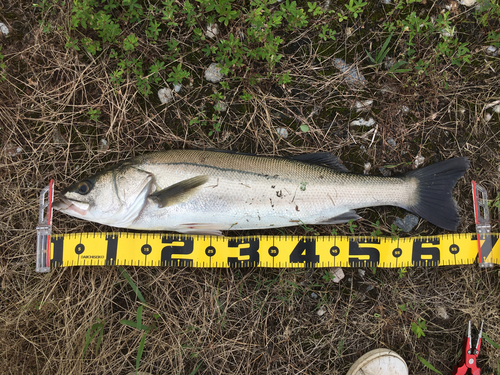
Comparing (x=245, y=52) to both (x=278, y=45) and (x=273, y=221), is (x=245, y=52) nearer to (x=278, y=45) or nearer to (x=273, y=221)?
(x=278, y=45)

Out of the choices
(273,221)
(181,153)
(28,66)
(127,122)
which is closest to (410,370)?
(273,221)

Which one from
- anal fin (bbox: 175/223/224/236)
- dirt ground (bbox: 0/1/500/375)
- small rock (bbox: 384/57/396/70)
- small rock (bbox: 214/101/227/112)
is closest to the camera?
anal fin (bbox: 175/223/224/236)

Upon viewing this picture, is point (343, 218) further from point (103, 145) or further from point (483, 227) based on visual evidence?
point (103, 145)

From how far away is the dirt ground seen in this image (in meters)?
3.31

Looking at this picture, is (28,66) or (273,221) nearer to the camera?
(273,221)

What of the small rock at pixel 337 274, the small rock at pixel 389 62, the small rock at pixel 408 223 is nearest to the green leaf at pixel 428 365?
the small rock at pixel 337 274

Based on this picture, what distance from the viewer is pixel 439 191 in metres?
3.21

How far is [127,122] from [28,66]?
1287 mm

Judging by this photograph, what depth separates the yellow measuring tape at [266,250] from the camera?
10.7 feet

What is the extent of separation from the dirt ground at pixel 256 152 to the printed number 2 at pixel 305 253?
167 millimetres

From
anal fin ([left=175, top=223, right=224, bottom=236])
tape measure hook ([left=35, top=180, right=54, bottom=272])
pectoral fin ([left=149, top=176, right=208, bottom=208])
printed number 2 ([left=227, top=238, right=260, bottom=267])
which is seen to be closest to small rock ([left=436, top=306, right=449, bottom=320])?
printed number 2 ([left=227, top=238, right=260, bottom=267])

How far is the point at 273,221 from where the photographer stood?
3092 millimetres

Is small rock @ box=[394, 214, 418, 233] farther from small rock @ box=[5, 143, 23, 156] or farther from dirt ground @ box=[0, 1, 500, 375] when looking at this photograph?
small rock @ box=[5, 143, 23, 156]

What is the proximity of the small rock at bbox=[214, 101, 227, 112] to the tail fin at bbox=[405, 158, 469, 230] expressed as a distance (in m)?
2.12
